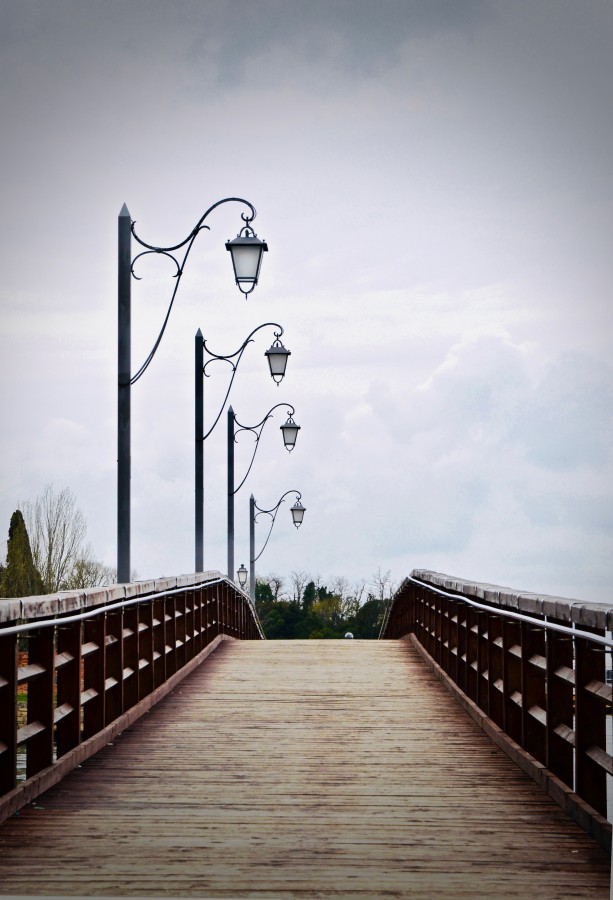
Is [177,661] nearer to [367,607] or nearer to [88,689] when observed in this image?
[88,689]

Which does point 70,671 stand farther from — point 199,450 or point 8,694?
point 199,450

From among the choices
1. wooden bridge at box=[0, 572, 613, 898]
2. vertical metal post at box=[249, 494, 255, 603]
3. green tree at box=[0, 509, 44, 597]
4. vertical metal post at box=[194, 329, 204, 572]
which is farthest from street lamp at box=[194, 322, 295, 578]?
green tree at box=[0, 509, 44, 597]

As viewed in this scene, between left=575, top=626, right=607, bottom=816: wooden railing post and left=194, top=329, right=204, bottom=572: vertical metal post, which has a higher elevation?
left=194, top=329, right=204, bottom=572: vertical metal post

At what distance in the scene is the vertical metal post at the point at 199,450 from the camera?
715 inches

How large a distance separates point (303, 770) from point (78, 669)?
1.69 m

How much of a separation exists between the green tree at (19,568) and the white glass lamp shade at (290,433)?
113 feet

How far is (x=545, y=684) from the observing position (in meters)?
7.31

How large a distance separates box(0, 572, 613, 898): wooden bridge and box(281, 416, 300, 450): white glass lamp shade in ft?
41.9

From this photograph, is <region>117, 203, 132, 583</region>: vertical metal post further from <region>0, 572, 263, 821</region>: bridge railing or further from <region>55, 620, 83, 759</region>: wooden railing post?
<region>55, 620, 83, 759</region>: wooden railing post

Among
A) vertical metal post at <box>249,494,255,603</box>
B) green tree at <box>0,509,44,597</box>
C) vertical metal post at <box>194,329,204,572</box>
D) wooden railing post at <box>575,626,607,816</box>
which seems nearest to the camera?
wooden railing post at <box>575,626,607,816</box>

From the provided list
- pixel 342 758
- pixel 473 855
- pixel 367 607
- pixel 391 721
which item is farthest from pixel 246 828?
pixel 367 607

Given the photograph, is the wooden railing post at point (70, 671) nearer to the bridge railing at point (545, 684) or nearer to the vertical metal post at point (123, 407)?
the bridge railing at point (545, 684)

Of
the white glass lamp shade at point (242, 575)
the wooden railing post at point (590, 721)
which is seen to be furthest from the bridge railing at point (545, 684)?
the white glass lamp shade at point (242, 575)

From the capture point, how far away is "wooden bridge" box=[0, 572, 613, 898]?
5406 mm
